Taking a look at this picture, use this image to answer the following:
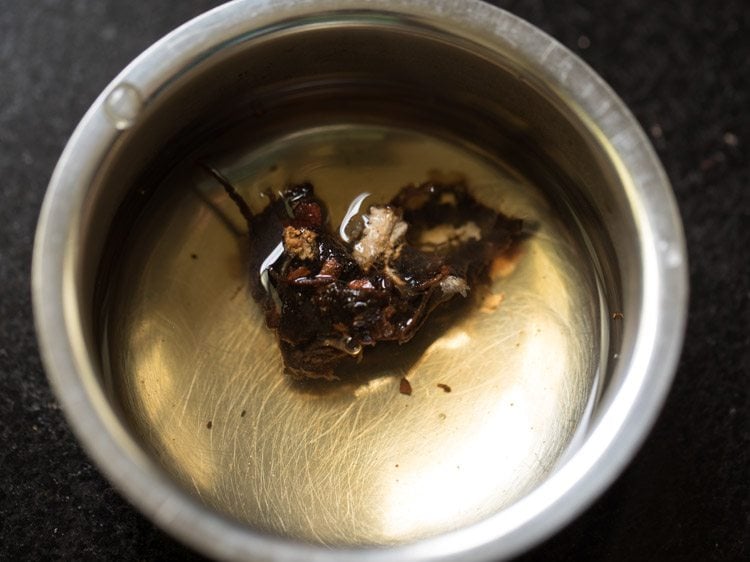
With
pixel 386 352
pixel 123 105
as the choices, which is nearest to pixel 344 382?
pixel 386 352

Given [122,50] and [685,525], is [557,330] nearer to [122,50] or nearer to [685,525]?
[685,525]

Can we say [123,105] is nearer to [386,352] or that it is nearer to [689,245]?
[386,352]

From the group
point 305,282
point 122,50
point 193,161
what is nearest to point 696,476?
point 305,282

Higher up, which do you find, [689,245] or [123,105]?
[123,105]

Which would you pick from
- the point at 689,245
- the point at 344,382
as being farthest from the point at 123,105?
the point at 689,245

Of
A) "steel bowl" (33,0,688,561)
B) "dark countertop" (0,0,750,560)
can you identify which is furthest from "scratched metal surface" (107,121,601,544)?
"dark countertop" (0,0,750,560)

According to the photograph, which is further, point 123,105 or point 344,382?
point 344,382

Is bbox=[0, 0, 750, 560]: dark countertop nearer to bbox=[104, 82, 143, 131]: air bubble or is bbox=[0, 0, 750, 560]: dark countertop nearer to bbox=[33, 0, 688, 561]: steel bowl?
bbox=[33, 0, 688, 561]: steel bowl

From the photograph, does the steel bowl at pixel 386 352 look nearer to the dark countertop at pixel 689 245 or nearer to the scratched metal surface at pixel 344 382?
the scratched metal surface at pixel 344 382
